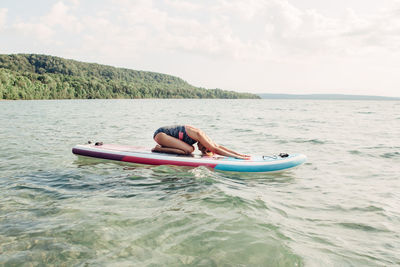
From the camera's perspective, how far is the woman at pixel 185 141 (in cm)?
734

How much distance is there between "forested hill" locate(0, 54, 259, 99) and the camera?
6344 centimetres

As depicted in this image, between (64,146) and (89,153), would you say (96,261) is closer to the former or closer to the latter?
(89,153)

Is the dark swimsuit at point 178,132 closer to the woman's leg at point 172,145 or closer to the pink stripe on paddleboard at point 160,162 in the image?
the woman's leg at point 172,145

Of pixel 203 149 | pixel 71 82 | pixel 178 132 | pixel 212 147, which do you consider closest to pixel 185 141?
pixel 178 132

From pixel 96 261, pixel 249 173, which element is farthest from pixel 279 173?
pixel 96 261

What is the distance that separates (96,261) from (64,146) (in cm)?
907

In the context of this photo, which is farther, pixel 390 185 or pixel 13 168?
pixel 13 168

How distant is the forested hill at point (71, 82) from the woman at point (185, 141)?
6178 cm

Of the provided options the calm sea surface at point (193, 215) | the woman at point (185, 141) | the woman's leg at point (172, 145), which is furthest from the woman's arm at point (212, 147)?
the calm sea surface at point (193, 215)

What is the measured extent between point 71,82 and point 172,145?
286ft

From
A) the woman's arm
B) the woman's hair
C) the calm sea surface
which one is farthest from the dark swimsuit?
the calm sea surface

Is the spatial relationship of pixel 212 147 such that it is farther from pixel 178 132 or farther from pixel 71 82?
pixel 71 82

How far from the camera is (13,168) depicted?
7.40m

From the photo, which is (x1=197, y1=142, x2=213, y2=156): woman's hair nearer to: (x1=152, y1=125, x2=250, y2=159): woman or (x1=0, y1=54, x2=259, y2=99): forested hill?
(x1=152, y1=125, x2=250, y2=159): woman
